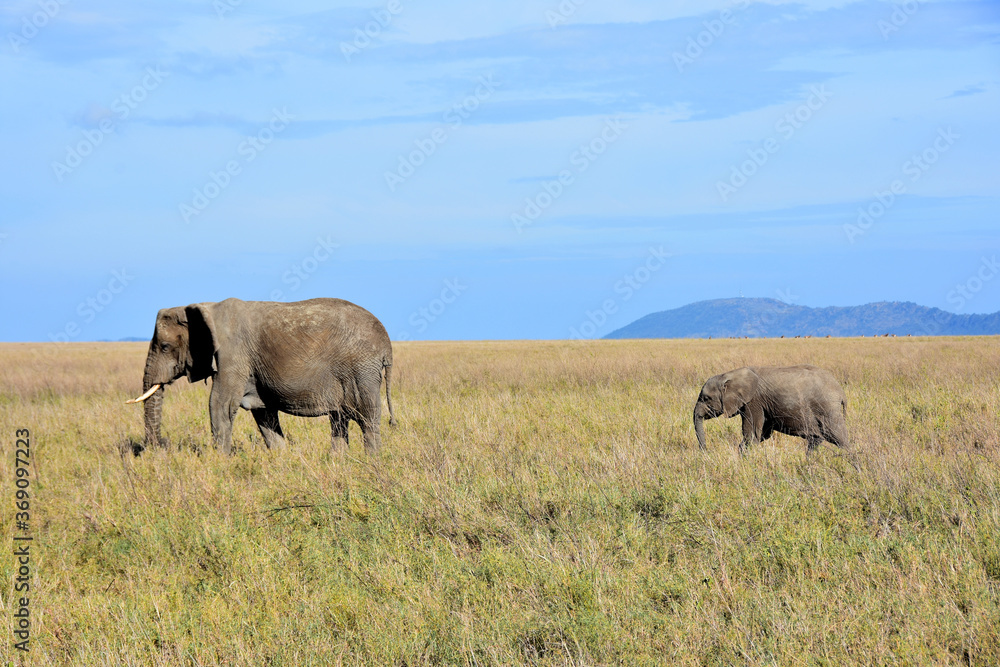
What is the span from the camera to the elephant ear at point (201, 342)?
30.4 ft

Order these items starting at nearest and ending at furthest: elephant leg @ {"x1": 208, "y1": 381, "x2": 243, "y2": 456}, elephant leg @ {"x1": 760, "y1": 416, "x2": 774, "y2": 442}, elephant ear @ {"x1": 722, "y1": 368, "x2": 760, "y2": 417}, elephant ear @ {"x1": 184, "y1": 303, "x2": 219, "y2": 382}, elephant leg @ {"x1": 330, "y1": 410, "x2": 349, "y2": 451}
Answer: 1. elephant leg @ {"x1": 208, "y1": 381, "x2": 243, "y2": 456}
2. elephant ear @ {"x1": 184, "y1": 303, "x2": 219, "y2": 382}
3. elephant leg @ {"x1": 330, "y1": 410, "x2": 349, "y2": 451}
4. elephant ear @ {"x1": 722, "y1": 368, "x2": 760, "y2": 417}
5. elephant leg @ {"x1": 760, "y1": 416, "x2": 774, "y2": 442}

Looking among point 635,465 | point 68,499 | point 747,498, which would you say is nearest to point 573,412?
point 635,465

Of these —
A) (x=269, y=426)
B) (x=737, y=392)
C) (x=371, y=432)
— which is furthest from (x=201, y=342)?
(x=737, y=392)

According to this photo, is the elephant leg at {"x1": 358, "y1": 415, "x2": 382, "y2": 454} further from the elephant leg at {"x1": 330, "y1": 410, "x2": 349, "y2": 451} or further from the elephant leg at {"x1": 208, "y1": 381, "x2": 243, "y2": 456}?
the elephant leg at {"x1": 208, "y1": 381, "x2": 243, "y2": 456}

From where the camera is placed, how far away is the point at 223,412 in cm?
924

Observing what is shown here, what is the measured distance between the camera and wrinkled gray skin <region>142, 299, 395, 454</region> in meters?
9.34

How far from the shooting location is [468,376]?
66.8ft

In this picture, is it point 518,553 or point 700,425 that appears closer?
point 518,553

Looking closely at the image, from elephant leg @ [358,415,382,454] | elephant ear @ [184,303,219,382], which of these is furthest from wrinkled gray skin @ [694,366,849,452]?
elephant ear @ [184,303,219,382]

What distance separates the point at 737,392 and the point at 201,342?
6.63 metres

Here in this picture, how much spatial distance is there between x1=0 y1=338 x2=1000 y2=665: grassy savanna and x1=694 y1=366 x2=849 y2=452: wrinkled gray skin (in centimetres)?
42

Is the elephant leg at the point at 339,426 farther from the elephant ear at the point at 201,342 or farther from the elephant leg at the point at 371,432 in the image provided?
the elephant ear at the point at 201,342

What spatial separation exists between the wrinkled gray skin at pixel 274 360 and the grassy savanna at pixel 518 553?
56 cm

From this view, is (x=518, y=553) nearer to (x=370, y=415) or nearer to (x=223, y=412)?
(x=370, y=415)
